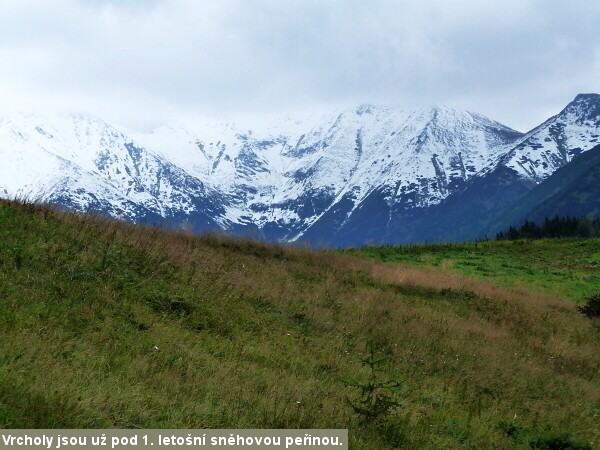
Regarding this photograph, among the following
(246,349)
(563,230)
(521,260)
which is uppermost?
(563,230)

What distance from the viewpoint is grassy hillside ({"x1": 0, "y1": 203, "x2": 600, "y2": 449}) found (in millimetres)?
7785

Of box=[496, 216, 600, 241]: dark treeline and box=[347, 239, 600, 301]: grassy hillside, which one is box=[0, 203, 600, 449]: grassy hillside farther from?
box=[496, 216, 600, 241]: dark treeline

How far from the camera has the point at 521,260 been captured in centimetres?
3991

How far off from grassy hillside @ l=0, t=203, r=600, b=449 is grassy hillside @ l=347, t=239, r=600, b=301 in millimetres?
9879

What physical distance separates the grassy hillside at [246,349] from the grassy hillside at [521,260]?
32.4 feet

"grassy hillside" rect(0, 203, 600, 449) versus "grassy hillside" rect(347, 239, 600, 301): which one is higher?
"grassy hillside" rect(347, 239, 600, 301)

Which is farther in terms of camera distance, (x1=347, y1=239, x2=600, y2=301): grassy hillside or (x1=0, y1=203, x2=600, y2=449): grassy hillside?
(x1=347, y1=239, x2=600, y2=301): grassy hillside

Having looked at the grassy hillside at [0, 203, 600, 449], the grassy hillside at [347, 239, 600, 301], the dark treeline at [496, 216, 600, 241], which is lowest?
the grassy hillside at [0, 203, 600, 449]

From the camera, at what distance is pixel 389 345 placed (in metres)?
15.2

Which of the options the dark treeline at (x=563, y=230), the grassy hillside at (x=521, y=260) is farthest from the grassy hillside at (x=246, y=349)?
the dark treeline at (x=563, y=230)

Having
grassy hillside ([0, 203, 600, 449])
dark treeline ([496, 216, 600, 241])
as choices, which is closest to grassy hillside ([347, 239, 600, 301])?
grassy hillside ([0, 203, 600, 449])

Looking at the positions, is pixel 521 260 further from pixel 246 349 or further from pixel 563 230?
pixel 563 230

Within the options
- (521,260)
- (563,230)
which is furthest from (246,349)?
(563,230)

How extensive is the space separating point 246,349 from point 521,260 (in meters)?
32.4
